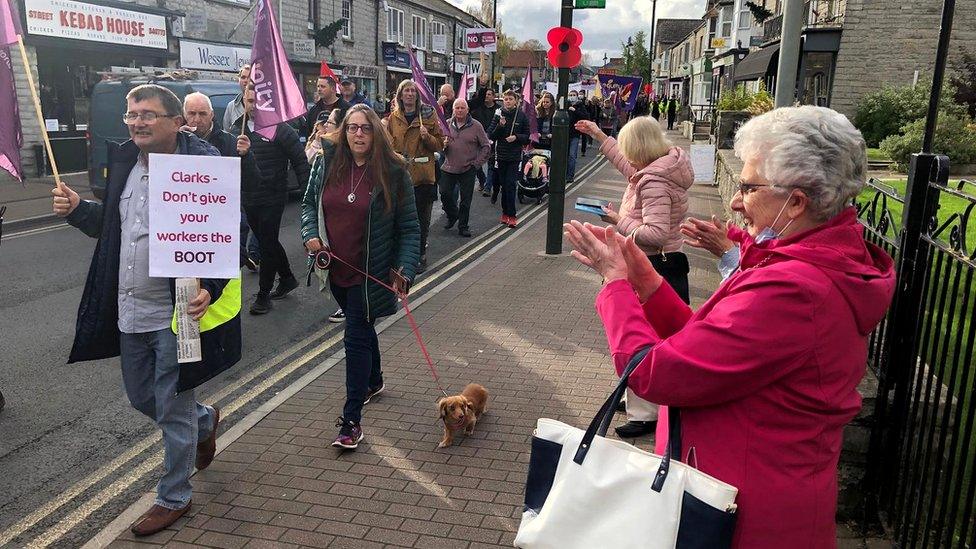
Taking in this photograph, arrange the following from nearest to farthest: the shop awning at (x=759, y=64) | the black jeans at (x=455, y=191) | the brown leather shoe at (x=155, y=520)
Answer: the brown leather shoe at (x=155, y=520)
the black jeans at (x=455, y=191)
the shop awning at (x=759, y=64)

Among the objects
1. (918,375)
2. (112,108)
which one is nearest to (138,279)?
(918,375)

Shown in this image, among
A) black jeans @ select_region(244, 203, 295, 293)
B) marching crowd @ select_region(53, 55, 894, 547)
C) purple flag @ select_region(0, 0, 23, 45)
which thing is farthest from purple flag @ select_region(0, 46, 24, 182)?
black jeans @ select_region(244, 203, 295, 293)

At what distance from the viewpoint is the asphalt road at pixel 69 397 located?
411 centimetres

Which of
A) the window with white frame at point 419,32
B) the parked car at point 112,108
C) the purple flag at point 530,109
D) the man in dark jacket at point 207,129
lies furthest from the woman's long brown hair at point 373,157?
the window with white frame at point 419,32

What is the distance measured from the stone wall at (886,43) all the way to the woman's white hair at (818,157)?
890 inches

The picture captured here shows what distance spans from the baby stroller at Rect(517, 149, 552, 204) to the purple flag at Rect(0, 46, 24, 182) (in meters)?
11.8

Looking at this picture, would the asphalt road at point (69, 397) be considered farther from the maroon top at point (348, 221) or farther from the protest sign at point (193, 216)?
the protest sign at point (193, 216)

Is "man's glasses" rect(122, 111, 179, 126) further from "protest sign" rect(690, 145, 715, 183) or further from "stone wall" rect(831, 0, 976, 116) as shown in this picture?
"stone wall" rect(831, 0, 976, 116)

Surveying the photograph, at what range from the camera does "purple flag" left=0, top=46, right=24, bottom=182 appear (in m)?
4.14

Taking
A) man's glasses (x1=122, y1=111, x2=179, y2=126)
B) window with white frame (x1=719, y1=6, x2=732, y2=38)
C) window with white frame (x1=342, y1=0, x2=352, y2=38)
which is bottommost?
man's glasses (x1=122, y1=111, x2=179, y2=126)

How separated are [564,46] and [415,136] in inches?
91.7

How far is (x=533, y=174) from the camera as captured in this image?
15523 mm

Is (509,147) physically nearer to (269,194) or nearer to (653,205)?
(269,194)

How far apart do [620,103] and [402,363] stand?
73.0ft
